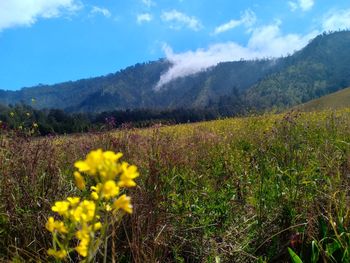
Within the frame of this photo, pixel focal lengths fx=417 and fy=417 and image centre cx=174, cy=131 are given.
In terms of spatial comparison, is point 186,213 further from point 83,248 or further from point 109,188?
point 109,188

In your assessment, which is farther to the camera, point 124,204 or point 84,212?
point 84,212

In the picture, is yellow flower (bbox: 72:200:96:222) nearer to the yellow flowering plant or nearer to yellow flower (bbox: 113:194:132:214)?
the yellow flowering plant

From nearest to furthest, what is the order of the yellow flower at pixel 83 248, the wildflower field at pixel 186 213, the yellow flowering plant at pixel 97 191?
the yellow flowering plant at pixel 97 191 → the yellow flower at pixel 83 248 → the wildflower field at pixel 186 213

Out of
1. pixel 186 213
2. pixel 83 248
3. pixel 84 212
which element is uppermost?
pixel 84 212

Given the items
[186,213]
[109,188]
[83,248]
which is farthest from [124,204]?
[186,213]

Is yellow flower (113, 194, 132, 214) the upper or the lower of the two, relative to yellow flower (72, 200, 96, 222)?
upper

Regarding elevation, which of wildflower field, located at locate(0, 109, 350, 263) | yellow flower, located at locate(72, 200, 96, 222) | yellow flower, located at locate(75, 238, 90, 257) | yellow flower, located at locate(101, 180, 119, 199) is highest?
yellow flower, located at locate(101, 180, 119, 199)

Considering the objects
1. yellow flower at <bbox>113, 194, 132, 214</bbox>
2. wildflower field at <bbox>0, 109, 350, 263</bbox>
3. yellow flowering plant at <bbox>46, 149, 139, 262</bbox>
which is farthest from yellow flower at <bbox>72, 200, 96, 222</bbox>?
wildflower field at <bbox>0, 109, 350, 263</bbox>

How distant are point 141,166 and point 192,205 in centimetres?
71

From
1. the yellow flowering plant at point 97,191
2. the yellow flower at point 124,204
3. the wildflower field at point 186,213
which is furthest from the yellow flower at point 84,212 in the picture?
the wildflower field at point 186,213

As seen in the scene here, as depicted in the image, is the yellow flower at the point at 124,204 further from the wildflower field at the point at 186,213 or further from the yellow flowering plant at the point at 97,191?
the wildflower field at the point at 186,213

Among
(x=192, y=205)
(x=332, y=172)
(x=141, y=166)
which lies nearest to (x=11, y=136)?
(x=141, y=166)

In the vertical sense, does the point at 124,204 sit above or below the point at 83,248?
above

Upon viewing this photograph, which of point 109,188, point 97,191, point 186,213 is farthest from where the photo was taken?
point 186,213
